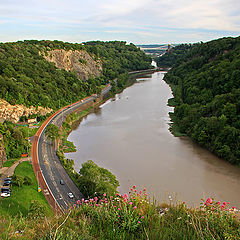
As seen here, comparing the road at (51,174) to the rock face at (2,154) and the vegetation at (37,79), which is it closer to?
the rock face at (2,154)

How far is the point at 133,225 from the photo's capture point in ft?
18.5

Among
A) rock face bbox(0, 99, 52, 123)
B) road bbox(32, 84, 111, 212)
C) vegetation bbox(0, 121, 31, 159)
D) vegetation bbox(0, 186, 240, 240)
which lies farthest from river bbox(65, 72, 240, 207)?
rock face bbox(0, 99, 52, 123)

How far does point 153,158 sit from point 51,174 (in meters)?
11.0

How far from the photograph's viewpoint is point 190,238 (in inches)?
214

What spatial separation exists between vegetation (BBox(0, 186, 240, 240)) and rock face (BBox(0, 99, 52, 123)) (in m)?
30.7

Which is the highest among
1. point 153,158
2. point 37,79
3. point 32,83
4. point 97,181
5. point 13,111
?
point 37,79

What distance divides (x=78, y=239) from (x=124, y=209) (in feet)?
4.76

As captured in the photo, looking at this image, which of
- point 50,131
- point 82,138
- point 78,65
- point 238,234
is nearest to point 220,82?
point 82,138

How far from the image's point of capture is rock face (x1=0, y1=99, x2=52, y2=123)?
110ft

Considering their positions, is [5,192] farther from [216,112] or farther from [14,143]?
[216,112]

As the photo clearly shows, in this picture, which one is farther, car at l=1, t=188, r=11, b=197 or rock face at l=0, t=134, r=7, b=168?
rock face at l=0, t=134, r=7, b=168

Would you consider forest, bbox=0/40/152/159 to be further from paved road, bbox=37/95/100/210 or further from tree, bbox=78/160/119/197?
tree, bbox=78/160/119/197

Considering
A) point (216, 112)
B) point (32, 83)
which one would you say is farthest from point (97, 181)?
point (32, 83)

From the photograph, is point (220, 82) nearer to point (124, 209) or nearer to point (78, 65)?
point (124, 209)
